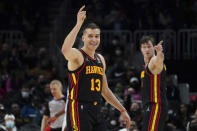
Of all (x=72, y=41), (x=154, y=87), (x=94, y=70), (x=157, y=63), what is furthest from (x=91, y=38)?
(x=154, y=87)

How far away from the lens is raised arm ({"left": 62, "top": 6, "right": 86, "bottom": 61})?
246 inches

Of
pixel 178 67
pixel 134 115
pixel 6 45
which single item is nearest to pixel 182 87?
pixel 178 67

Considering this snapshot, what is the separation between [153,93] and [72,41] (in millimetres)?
2057

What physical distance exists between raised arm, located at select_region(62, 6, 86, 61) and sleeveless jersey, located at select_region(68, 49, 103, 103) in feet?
0.73

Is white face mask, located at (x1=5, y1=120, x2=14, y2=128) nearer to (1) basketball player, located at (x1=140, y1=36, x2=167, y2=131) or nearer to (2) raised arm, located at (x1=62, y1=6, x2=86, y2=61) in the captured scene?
(1) basketball player, located at (x1=140, y1=36, x2=167, y2=131)

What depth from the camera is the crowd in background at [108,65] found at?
40.9 feet

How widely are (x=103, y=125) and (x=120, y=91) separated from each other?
669 cm

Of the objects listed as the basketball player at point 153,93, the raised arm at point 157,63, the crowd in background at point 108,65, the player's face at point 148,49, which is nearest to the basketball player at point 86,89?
the raised arm at point 157,63

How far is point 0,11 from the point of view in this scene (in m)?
18.1

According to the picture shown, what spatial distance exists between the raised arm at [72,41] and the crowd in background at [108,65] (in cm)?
494

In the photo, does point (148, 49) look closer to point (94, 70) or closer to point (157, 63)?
point (157, 63)

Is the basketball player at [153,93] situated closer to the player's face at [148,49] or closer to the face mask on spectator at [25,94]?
the player's face at [148,49]

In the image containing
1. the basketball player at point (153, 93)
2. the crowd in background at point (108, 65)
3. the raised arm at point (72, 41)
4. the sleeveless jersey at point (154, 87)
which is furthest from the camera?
the crowd in background at point (108, 65)

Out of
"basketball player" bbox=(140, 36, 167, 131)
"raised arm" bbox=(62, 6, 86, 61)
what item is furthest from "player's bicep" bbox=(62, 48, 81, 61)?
"basketball player" bbox=(140, 36, 167, 131)
